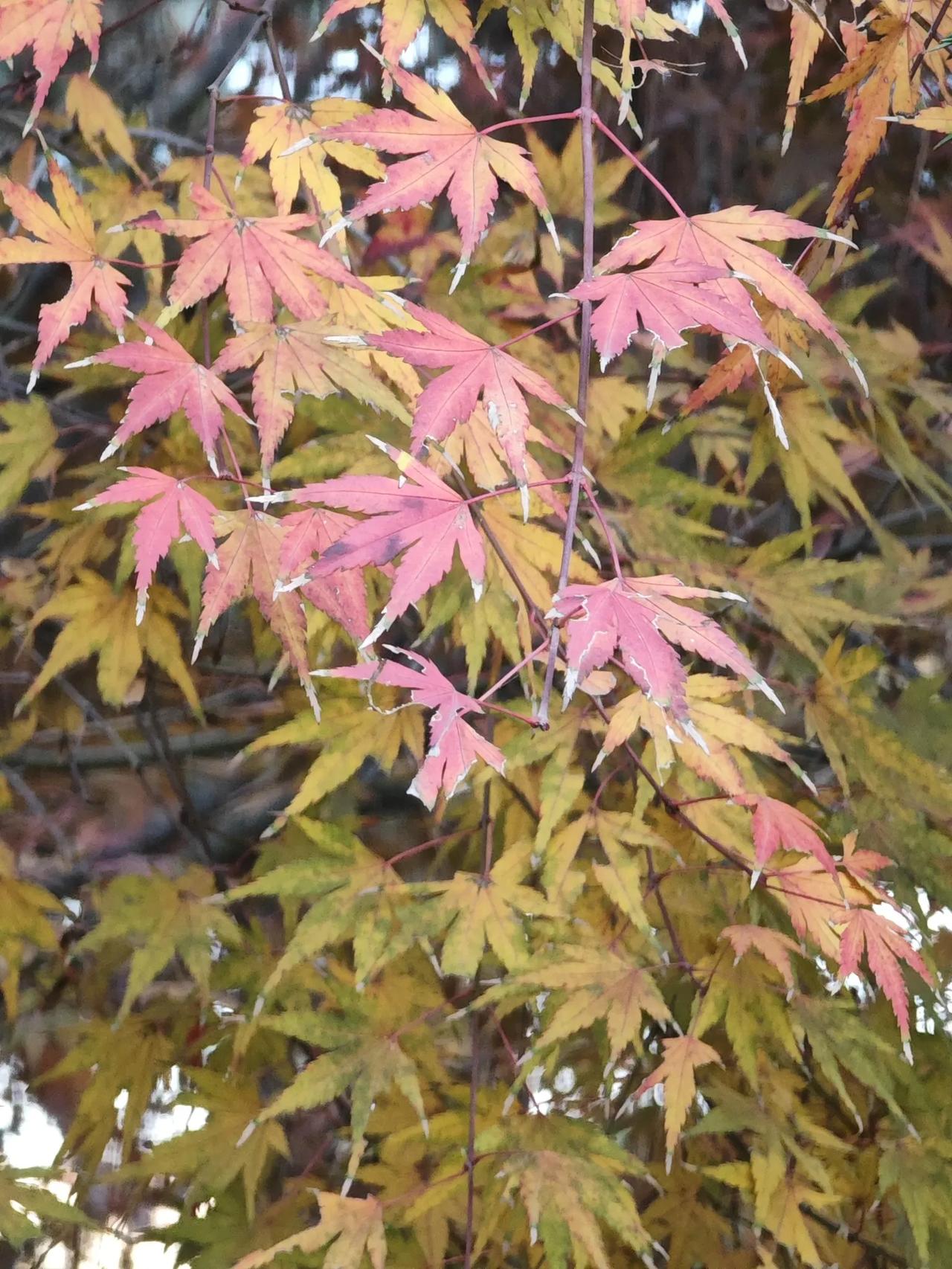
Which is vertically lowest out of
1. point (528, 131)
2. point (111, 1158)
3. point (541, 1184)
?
point (111, 1158)

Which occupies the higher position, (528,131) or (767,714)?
(528,131)

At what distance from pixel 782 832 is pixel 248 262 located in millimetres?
477

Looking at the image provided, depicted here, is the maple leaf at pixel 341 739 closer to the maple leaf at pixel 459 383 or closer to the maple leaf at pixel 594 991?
the maple leaf at pixel 594 991

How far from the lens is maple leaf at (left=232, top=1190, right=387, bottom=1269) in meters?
0.75

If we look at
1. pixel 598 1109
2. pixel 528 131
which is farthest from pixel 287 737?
pixel 528 131

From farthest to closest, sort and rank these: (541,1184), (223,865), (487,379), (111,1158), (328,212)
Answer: (111,1158)
(223,865)
(541,1184)
(328,212)
(487,379)

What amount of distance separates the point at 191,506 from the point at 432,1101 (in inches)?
24.9

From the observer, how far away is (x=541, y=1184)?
79 centimetres

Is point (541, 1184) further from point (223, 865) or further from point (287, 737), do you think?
point (223, 865)

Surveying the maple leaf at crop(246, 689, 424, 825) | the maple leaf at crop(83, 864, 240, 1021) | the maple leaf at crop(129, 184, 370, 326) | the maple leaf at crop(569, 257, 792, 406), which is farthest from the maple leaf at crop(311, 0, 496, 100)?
the maple leaf at crop(83, 864, 240, 1021)

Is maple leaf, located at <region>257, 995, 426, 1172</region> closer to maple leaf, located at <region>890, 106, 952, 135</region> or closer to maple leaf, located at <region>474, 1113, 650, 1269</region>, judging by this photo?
maple leaf, located at <region>474, 1113, 650, 1269</region>

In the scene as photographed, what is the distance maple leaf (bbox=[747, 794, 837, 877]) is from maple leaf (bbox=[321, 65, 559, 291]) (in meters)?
0.38

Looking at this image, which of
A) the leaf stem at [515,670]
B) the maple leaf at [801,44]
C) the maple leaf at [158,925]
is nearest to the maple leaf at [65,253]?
the leaf stem at [515,670]

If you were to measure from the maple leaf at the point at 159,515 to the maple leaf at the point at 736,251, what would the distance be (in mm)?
246
